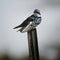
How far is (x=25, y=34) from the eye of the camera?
0.90 m

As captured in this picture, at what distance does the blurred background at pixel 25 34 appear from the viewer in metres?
0.83

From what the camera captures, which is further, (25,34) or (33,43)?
(25,34)

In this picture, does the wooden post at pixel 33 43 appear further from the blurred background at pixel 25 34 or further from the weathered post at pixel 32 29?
the blurred background at pixel 25 34

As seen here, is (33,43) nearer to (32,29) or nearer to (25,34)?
(32,29)

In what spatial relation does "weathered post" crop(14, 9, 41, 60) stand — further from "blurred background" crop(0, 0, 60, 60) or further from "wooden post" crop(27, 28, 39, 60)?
"blurred background" crop(0, 0, 60, 60)

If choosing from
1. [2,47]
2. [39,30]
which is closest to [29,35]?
[39,30]

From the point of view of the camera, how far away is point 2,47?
96cm

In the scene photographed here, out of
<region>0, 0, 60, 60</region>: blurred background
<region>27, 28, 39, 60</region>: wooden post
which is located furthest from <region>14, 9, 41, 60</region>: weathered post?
<region>0, 0, 60, 60</region>: blurred background

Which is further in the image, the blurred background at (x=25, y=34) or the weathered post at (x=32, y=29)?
the blurred background at (x=25, y=34)

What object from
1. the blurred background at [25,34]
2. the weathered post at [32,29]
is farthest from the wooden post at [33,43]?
the blurred background at [25,34]

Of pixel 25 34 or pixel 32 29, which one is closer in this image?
pixel 32 29

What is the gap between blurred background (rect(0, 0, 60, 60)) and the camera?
0.83 metres

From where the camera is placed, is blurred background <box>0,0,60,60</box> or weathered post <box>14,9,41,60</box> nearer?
weathered post <box>14,9,41,60</box>

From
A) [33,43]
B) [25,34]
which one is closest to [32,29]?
[33,43]
